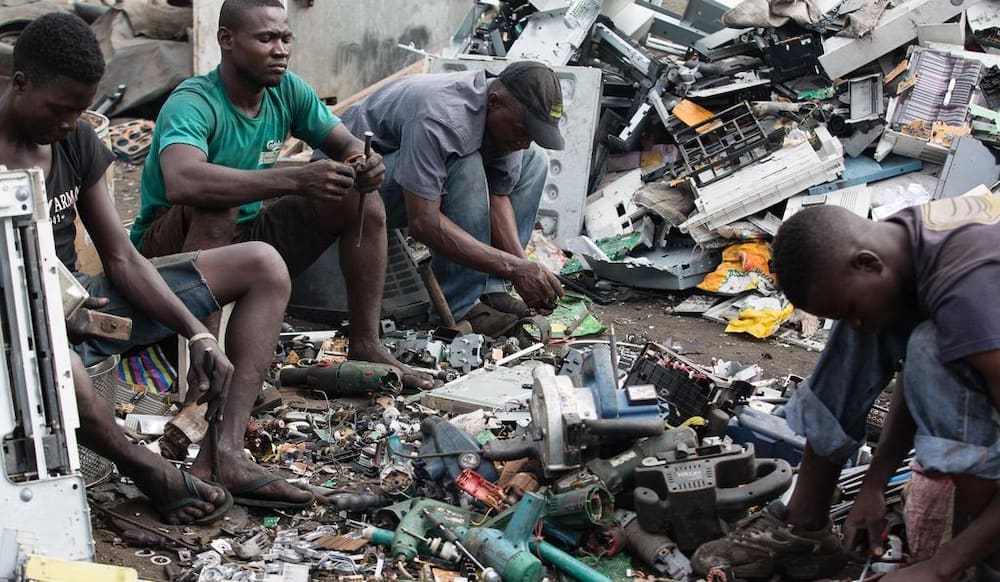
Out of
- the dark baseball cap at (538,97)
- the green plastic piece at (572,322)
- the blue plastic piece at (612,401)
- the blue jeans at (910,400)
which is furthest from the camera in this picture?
the green plastic piece at (572,322)

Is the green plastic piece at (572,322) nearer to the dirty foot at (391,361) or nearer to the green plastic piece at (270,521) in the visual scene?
the dirty foot at (391,361)

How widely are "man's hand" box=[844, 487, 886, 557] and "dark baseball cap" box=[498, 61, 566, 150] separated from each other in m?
2.66

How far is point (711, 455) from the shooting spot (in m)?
3.52

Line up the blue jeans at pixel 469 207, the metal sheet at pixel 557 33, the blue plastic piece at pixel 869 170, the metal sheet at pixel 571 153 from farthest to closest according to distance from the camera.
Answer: the metal sheet at pixel 557 33, the metal sheet at pixel 571 153, the blue plastic piece at pixel 869 170, the blue jeans at pixel 469 207

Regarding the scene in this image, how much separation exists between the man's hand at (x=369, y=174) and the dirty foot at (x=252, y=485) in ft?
4.94

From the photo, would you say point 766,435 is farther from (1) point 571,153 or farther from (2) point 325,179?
(1) point 571,153

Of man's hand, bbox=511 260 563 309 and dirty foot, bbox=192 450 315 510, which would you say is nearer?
dirty foot, bbox=192 450 315 510

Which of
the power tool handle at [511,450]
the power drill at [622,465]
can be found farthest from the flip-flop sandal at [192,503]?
the power drill at [622,465]

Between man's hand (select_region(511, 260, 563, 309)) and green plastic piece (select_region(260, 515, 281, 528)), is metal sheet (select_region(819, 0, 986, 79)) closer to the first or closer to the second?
man's hand (select_region(511, 260, 563, 309))

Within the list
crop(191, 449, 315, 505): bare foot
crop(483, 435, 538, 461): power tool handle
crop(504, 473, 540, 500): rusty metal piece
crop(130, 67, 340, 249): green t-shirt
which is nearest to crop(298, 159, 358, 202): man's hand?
crop(130, 67, 340, 249): green t-shirt

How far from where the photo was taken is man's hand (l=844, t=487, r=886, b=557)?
325 cm

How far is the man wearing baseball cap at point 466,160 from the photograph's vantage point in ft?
17.8

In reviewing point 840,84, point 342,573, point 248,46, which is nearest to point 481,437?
point 342,573

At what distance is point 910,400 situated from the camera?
3010 millimetres
